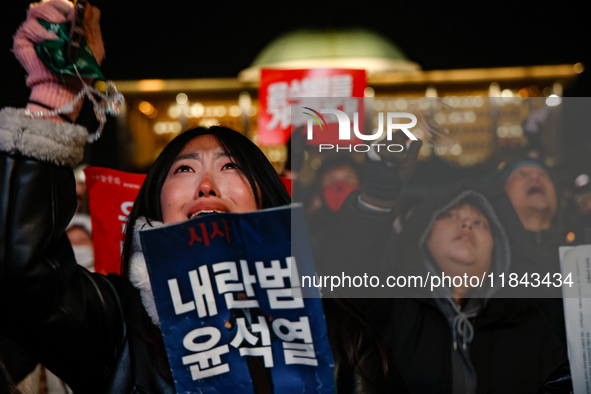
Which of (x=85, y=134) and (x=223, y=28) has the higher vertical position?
(x=223, y=28)

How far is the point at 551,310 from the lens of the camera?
1649mm

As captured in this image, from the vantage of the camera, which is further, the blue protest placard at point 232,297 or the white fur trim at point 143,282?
the white fur trim at point 143,282

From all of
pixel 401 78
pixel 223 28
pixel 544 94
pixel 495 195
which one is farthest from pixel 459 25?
pixel 495 195

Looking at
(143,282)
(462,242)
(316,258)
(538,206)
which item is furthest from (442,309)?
(143,282)

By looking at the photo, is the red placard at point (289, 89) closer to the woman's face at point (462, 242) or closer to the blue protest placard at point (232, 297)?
the woman's face at point (462, 242)

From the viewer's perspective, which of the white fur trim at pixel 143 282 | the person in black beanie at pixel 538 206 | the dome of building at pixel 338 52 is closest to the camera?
the white fur trim at pixel 143 282

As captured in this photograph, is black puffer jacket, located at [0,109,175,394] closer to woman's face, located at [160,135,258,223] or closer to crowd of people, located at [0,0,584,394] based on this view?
crowd of people, located at [0,0,584,394]

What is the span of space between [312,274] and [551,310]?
109 cm

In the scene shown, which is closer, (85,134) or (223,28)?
(85,134)

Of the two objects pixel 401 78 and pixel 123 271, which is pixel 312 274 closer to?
pixel 123 271

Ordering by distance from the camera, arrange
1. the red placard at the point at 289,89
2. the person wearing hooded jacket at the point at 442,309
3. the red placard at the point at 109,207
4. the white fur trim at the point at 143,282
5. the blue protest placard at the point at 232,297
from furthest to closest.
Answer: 1. the red placard at the point at 289,89
2. the red placard at the point at 109,207
3. the person wearing hooded jacket at the point at 442,309
4. the white fur trim at the point at 143,282
5. the blue protest placard at the point at 232,297

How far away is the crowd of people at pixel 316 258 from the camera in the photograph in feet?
3.19

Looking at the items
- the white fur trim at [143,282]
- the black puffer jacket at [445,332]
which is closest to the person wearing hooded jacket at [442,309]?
the black puffer jacket at [445,332]

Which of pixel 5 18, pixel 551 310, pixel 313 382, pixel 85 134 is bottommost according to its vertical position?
pixel 313 382
